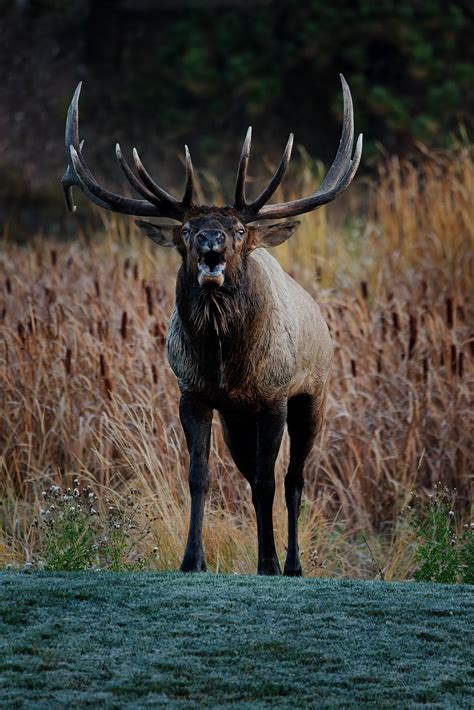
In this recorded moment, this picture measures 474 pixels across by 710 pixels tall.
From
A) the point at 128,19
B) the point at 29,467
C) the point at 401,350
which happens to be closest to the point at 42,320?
the point at 29,467

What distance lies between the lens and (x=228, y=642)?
3.93 m

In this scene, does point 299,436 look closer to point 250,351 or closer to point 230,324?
point 250,351

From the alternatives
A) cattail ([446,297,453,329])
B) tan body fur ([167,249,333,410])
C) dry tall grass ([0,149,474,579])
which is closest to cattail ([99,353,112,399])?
dry tall grass ([0,149,474,579])

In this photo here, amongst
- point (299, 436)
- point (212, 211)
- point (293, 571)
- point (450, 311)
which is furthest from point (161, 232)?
point (450, 311)

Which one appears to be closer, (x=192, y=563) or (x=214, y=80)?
(x=192, y=563)

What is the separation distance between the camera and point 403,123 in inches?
627

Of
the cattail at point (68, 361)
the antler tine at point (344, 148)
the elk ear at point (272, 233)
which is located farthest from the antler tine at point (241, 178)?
the cattail at point (68, 361)

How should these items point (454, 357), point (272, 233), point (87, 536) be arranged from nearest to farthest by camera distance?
point (272, 233)
point (87, 536)
point (454, 357)

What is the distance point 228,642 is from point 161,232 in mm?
1756

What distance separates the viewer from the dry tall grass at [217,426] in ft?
21.2

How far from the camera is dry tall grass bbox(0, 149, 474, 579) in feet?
21.2

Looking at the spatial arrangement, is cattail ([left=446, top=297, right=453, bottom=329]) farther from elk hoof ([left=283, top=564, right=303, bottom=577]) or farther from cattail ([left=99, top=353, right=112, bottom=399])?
elk hoof ([left=283, top=564, right=303, bottom=577])

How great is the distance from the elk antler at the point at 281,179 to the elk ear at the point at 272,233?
50mm

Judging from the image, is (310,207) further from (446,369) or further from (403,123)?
(403,123)
